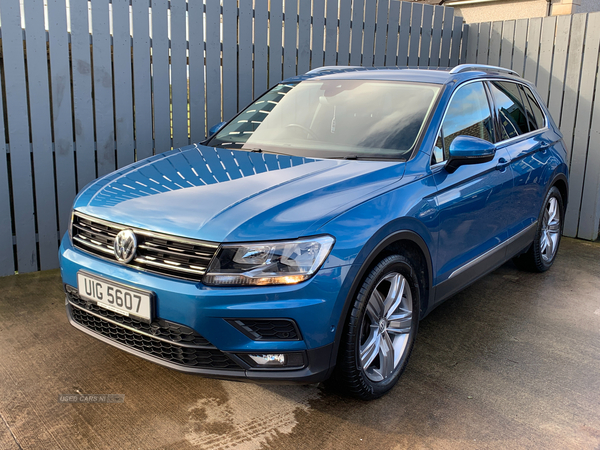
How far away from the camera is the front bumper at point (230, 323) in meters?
2.34

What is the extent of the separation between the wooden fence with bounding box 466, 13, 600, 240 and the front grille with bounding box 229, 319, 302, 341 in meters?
5.26

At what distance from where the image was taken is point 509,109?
4250 mm

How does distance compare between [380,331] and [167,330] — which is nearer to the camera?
[167,330]

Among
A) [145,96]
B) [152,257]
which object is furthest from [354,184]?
[145,96]

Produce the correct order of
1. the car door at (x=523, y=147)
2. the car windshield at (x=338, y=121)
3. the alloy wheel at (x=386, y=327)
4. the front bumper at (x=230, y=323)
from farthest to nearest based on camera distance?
the car door at (x=523, y=147), the car windshield at (x=338, y=121), the alloy wheel at (x=386, y=327), the front bumper at (x=230, y=323)

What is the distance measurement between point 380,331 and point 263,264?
869 millimetres

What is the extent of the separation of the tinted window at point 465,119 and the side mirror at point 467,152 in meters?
0.08

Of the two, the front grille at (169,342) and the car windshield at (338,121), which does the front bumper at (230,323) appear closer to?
the front grille at (169,342)

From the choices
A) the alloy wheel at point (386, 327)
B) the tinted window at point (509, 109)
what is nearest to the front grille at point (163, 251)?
the alloy wheel at point (386, 327)

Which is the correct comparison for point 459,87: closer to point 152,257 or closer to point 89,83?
point 152,257

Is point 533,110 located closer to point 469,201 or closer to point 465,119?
point 465,119

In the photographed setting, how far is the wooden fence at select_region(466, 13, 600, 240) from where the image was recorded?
6.25 meters

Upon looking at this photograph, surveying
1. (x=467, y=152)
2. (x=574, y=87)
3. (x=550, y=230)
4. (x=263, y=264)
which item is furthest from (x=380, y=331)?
(x=574, y=87)

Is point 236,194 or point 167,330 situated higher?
point 236,194
